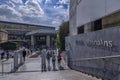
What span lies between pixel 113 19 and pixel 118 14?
1012 millimetres

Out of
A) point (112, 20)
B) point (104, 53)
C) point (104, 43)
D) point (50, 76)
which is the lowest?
point (50, 76)

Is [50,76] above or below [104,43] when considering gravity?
below

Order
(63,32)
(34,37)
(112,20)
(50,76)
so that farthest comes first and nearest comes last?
(34,37), (63,32), (50,76), (112,20)

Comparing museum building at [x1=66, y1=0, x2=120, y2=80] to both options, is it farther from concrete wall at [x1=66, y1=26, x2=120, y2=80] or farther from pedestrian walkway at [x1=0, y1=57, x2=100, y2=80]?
pedestrian walkway at [x1=0, y1=57, x2=100, y2=80]

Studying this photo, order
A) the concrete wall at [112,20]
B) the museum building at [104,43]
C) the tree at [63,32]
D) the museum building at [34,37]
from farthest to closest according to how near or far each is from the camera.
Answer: the museum building at [34,37], the tree at [63,32], the concrete wall at [112,20], the museum building at [104,43]

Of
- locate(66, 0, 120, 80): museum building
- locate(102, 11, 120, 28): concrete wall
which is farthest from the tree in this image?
locate(102, 11, 120, 28): concrete wall

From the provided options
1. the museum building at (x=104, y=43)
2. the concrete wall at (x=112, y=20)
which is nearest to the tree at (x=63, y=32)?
the museum building at (x=104, y=43)

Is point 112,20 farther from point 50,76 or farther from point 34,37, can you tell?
point 34,37

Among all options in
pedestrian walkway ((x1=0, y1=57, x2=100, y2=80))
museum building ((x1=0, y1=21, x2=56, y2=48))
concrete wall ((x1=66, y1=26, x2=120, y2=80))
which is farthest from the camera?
museum building ((x1=0, y1=21, x2=56, y2=48))

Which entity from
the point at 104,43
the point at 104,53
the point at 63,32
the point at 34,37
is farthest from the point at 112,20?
the point at 34,37

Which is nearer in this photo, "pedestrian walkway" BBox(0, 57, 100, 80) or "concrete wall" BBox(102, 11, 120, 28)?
"concrete wall" BBox(102, 11, 120, 28)

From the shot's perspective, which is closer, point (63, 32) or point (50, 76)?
point (50, 76)

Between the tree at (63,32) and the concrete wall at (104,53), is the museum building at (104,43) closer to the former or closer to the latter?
the concrete wall at (104,53)

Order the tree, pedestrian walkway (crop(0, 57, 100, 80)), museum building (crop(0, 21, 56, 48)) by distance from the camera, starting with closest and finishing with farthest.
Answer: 1. pedestrian walkway (crop(0, 57, 100, 80))
2. the tree
3. museum building (crop(0, 21, 56, 48))
